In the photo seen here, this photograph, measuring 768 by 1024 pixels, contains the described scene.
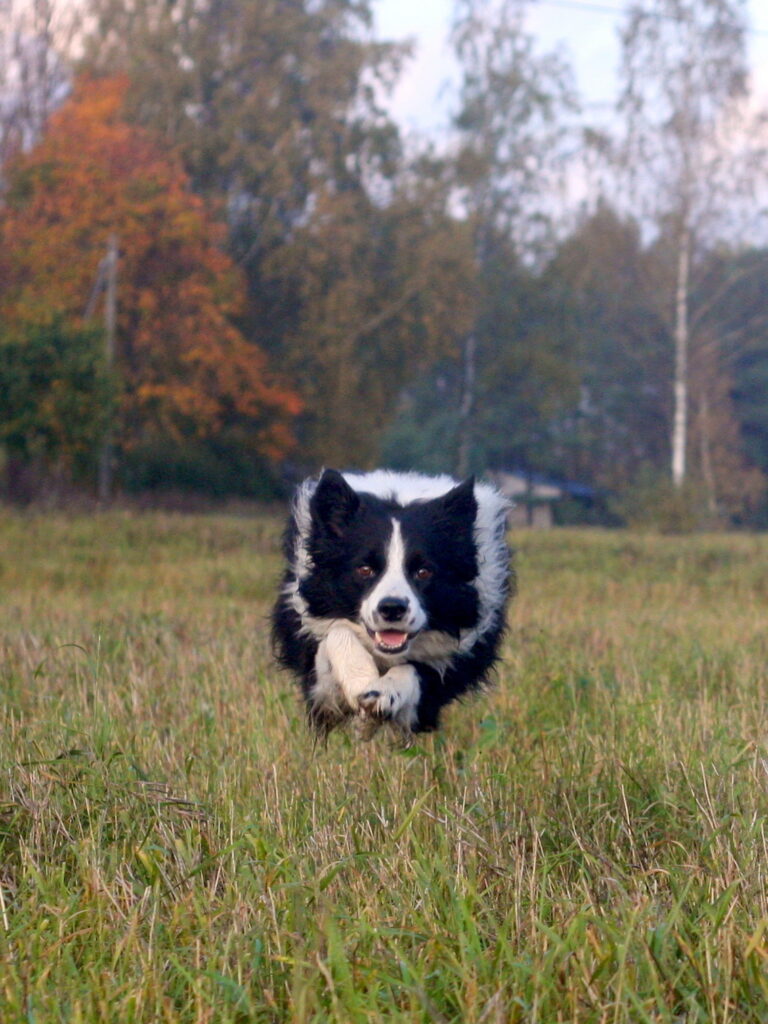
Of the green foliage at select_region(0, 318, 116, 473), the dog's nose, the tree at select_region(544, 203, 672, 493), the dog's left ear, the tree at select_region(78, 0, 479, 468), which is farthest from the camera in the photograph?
the tree at select_region(544, 203, 672, 493)

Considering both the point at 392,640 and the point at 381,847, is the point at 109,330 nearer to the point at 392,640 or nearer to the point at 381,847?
Result: the point at 392,640

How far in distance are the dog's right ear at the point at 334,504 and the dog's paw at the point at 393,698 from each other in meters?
0.71

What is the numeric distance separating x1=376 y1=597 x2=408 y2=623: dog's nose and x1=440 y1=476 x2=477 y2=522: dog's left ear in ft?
2.17

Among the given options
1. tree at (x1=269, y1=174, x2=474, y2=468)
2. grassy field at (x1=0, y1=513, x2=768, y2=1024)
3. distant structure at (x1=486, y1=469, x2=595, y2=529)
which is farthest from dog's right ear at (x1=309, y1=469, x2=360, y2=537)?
distant structure at (x1=486, y1=469, x2=595, y2=529)

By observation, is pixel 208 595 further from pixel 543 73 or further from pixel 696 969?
pixel 543 73

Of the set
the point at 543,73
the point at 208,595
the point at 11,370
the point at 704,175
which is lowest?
the point at 208,595

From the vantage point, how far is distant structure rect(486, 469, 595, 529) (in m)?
52.1

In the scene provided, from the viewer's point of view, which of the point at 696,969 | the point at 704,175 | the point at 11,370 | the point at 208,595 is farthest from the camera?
the point at 704,175

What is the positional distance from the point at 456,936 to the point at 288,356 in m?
31.4

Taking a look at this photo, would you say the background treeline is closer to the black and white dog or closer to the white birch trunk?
the white birch trunk

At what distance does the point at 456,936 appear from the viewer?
280 centimetres

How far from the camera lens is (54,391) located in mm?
22359

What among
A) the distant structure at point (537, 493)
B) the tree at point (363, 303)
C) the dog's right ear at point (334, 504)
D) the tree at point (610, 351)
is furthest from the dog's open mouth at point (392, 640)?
the distant structure at point (537, 493)

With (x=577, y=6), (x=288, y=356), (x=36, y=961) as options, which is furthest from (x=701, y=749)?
(x=288, y=356)
